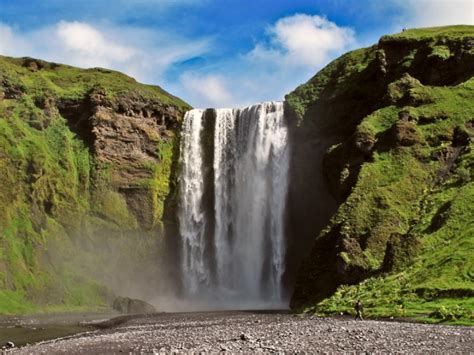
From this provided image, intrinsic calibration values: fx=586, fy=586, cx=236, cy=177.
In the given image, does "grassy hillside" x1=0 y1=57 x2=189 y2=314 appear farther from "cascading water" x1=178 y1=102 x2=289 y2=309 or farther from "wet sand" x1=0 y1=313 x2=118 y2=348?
"cascading water" x1=178 y1=102 x2=289 y2=309

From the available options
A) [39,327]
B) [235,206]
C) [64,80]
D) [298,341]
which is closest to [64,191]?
[235,206]

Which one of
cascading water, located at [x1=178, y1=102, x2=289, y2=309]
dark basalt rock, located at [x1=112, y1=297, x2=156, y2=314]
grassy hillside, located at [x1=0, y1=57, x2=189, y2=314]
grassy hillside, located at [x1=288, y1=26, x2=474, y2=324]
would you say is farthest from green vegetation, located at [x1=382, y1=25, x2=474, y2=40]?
dark basalt rock, located at [x1=112, y1=297, x2=156, y2=314]

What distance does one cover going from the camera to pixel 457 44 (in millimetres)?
64250

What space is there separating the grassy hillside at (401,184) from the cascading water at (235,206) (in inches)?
288

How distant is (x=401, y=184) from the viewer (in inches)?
2008

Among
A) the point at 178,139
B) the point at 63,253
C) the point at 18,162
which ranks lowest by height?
the point at 63,253

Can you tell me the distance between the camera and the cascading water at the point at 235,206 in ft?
237

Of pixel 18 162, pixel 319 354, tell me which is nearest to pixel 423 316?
pixel 319 354

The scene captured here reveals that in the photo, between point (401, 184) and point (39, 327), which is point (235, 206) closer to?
point (401, 184)

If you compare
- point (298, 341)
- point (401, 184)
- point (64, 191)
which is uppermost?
point (64, 191)

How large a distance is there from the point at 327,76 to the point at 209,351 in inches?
2455

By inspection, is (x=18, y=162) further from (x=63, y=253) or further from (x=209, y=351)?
(x=209, y=351)

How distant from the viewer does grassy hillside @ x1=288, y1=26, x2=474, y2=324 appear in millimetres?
37031

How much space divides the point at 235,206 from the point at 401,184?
30.7 m
